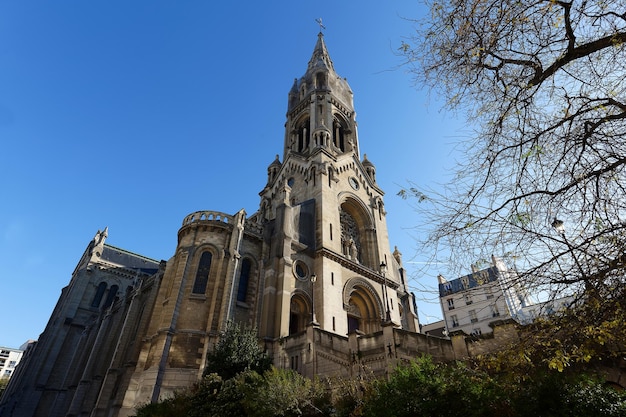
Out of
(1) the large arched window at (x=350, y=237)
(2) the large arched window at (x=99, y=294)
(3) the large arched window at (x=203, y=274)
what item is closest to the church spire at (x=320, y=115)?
(1) the large arched window at (x=350, y=237)

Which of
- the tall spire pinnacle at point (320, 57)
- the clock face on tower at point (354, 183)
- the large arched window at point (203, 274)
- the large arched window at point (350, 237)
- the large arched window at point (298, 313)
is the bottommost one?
the large arched window at point (298, 313)

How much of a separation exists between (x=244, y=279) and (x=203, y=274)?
7.79 feet

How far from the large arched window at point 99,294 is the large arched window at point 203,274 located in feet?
89.3

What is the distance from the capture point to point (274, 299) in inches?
793

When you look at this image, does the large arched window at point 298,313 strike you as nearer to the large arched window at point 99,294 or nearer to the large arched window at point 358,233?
the large arched window at point 358,233

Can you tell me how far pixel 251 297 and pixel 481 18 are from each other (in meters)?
17.9

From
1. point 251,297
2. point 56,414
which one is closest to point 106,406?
point 251,297

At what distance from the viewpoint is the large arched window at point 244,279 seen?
20.2 meters

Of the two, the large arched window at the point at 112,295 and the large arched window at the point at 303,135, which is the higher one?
the large arched window at the point at 303,135

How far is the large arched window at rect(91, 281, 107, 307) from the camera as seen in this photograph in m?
39.6

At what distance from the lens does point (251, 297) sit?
66.8 feet

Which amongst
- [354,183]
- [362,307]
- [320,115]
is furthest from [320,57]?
[362,307]

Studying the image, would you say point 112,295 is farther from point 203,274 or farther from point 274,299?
point 274,299

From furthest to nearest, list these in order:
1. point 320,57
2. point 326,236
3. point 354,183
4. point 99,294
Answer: point 320,57
point 99,294
point 354,183
point 326,236
